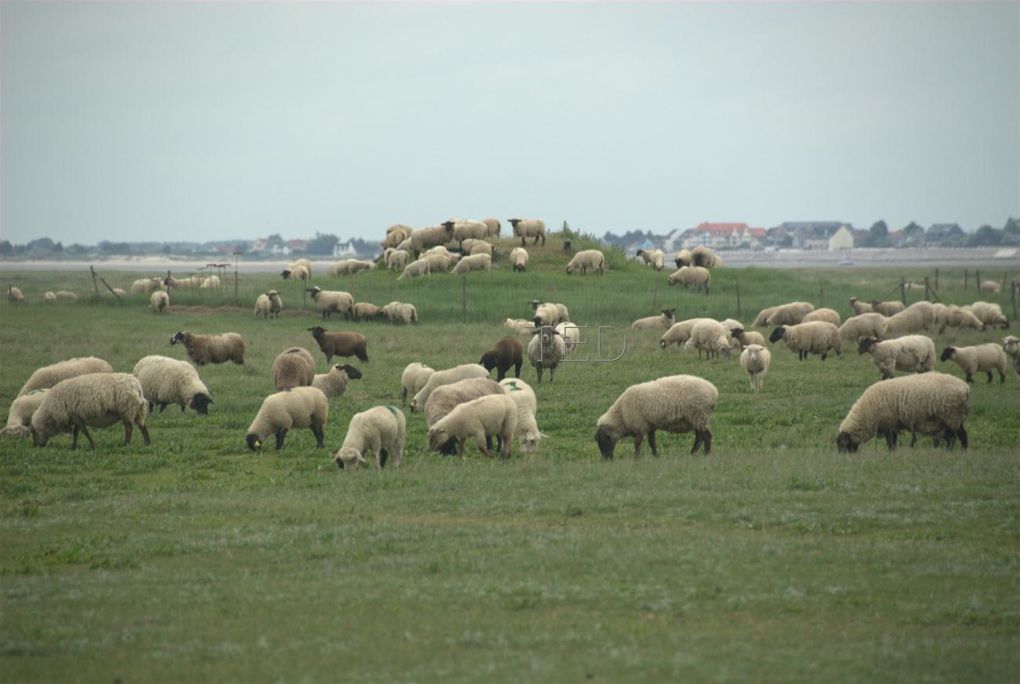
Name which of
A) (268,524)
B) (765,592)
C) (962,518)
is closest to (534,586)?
(765,592)

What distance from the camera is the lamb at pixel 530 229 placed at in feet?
191

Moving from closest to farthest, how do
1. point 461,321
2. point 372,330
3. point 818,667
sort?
point 818,667 < point 372,330 < point 461,321

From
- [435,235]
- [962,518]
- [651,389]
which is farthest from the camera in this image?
[435,235]

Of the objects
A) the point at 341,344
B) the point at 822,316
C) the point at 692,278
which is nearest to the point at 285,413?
the point at 341,344

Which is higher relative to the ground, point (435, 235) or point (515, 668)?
point (435, 235)

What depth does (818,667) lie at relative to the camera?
8719 millimetres

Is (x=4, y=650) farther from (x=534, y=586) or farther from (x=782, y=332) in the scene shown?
(x=782, y=332)

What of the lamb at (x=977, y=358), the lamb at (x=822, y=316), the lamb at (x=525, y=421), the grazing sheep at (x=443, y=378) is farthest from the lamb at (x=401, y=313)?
the lamb at (x=525, y=421)

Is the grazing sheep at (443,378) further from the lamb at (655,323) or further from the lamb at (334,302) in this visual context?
the lamb at (334,302)

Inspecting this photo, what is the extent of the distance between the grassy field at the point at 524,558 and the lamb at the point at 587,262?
1197 inches

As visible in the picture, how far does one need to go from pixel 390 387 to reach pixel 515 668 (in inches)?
733

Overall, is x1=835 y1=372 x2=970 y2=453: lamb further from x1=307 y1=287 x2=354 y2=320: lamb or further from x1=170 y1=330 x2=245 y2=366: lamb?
x1=307 y1=287 x2=354 y2=320: lamb

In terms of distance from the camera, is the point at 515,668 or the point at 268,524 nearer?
the point at 515,668

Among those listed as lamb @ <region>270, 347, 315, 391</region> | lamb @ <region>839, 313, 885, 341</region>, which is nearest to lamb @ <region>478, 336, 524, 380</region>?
lamb @ <region>270, 347, 315, 391</region>
